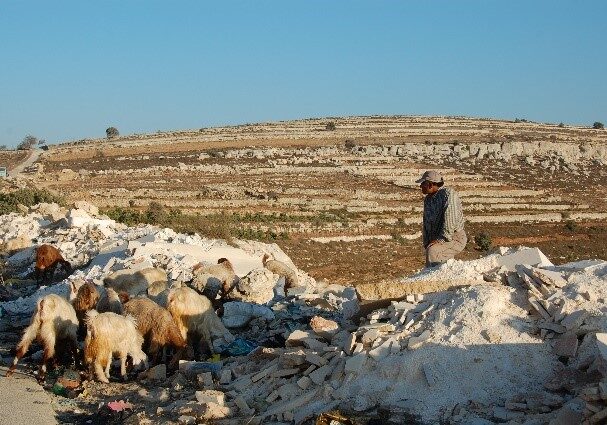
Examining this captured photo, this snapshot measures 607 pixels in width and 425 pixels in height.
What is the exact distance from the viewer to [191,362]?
936 centimetres

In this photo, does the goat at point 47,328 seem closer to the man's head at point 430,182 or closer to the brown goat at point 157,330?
the brown goat at point 157,330

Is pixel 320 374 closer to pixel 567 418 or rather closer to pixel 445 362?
pixel 445 362

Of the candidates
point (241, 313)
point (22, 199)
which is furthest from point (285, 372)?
point (22, 199)

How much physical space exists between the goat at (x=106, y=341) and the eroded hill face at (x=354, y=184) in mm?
14343

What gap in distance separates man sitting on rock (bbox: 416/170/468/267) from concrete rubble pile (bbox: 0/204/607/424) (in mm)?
540

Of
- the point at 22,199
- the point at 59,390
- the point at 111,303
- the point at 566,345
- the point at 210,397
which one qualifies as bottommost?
the point at 59,390

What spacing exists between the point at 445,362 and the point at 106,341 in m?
4.30

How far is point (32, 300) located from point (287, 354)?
770 cm

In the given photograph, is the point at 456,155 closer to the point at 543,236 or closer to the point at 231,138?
the point at 231,138

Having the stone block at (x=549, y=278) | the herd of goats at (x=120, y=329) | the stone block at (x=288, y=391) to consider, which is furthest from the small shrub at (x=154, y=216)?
the stone block at (x=549, y=278)

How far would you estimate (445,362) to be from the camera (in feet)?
24.3

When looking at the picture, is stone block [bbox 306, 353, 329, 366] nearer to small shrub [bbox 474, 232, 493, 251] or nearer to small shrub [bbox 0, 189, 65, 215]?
small shrub [bbox 0, 189, 65, 215]

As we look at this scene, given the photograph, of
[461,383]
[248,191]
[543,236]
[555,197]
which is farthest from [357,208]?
[461,383]

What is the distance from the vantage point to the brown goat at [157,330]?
978 cm
